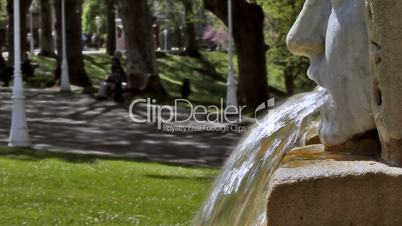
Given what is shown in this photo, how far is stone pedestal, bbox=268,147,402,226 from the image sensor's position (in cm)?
338

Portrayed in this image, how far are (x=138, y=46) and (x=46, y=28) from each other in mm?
18667

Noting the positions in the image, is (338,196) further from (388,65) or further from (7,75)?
(7,75)

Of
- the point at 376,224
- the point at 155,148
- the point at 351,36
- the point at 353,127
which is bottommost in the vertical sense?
the point at 155,148

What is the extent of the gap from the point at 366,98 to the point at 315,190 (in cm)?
48

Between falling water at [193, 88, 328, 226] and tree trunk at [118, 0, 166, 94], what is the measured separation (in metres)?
22.7

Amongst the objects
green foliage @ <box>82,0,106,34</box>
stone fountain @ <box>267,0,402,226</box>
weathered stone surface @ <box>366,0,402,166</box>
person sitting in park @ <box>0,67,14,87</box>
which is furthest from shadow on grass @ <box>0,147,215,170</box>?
green foliage @ <box>82,0,106,34</box>

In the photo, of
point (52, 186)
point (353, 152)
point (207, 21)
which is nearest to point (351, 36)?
point (353, 152)

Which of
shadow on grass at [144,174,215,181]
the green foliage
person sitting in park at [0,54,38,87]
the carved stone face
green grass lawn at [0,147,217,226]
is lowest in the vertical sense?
shadow on grass at [144,174,215,181]

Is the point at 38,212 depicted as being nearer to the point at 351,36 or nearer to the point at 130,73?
the point at 351,36

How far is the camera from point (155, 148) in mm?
17406

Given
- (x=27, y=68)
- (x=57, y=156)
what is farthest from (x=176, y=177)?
(x=27, y=68)

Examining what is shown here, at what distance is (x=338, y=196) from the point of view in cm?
345

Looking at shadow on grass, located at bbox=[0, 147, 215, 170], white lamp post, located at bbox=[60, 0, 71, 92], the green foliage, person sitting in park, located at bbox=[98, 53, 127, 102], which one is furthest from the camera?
the green foliage

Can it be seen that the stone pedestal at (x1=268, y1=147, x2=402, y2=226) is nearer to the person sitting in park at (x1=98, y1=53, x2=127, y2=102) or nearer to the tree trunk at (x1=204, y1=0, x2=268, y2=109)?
the tree trunk at (x1=204, y1=0, x2=268, y2=109)
